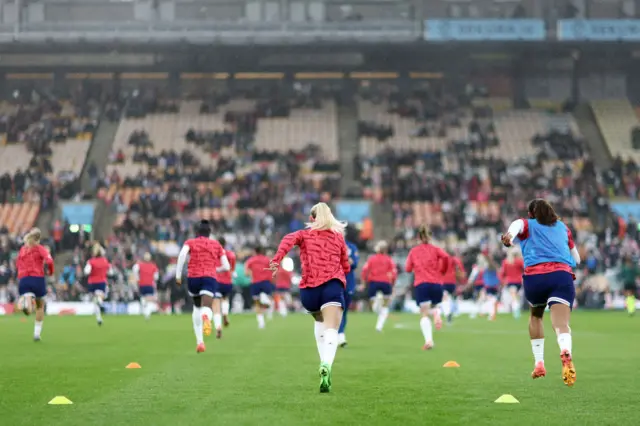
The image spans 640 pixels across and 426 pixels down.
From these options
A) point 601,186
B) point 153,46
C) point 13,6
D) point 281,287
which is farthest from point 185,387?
point 13,6

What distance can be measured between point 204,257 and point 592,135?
43.2m

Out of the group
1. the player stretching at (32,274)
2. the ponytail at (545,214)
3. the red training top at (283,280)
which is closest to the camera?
the ponytail at (545,214)

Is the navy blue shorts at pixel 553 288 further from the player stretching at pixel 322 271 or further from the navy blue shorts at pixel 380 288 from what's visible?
the navy blue shorts at pixel 380 288

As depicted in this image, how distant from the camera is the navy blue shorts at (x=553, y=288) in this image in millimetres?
14422

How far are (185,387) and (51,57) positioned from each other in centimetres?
5486

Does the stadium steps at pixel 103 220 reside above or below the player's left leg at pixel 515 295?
above

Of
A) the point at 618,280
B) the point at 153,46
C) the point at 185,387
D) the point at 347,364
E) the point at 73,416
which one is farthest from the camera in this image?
the point at 153,46

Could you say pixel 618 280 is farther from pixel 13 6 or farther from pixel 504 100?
pixel 13 6

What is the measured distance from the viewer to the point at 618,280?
47.2 m

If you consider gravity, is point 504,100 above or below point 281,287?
above

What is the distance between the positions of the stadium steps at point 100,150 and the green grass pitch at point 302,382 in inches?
1132

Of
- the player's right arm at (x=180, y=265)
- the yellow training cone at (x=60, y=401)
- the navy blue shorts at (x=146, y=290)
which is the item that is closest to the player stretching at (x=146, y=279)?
the navy blue shorts at (x=146, y=290)

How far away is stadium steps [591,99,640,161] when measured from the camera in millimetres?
60281

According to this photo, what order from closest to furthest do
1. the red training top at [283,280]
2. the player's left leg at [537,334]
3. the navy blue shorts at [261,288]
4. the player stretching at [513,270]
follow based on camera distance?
the player's left leg at [537,334] < the navy blue shorts at [261,288] < the player stretching at [513,270] < the red training top at [283,280]
